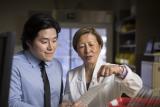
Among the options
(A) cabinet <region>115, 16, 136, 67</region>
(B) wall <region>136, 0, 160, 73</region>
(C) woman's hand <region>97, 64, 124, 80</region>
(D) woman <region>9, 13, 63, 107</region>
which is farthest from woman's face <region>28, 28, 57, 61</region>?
(A) cabinet <region>115, 16, 136, 67</region>

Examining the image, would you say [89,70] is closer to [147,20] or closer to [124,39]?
[147,20]

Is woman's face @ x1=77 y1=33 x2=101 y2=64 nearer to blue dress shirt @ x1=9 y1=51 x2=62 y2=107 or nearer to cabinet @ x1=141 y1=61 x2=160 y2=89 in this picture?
blue dress shirt @ x1=9 y1=51 x2=62 y2=107

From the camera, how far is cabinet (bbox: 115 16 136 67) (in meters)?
5.09

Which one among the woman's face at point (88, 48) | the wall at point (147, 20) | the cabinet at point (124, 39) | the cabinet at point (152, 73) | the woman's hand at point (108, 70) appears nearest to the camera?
the woman's hand at point (108, 70)

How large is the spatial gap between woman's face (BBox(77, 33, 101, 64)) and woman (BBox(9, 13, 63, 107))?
0.40ft

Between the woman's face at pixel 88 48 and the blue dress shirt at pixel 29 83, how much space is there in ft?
0.57

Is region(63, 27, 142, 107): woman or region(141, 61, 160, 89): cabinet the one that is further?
region(141, 61, 160, 89): cabinet

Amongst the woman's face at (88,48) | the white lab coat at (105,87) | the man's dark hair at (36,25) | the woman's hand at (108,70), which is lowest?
the white lab coat at (105,87)

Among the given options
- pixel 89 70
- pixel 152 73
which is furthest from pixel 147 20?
pixel 89 70

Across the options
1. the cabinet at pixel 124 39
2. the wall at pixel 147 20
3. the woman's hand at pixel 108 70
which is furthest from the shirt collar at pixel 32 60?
the cabinet at pixel 124 39

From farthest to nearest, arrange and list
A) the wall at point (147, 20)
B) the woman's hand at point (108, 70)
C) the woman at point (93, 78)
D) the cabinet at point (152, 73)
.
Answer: the wall at point (147, 20) < the cabinet at point (152, 73) < the woman at point (93, 78) < the woman's hand at point (108, 70)

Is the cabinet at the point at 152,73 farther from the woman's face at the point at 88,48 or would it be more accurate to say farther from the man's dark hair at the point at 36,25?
the man's dark hair at the point at 36,25

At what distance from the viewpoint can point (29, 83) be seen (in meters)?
1.28

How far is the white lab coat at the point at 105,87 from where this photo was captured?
3.93 ft
